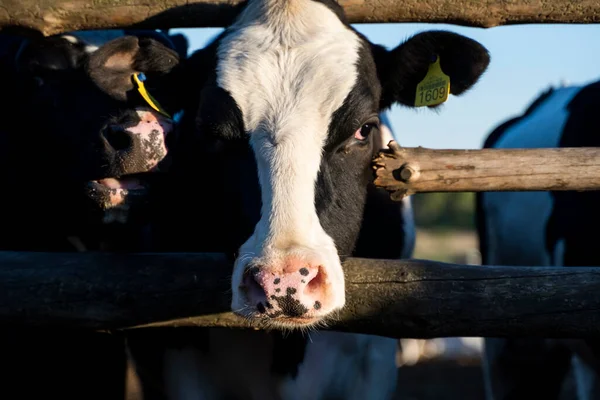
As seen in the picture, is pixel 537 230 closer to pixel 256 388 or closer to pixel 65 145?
pixel 256 388

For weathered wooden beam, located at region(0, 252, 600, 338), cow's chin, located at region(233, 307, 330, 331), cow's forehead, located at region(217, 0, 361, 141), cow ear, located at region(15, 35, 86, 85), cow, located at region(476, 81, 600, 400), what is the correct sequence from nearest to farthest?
cow's chin, located at region(233, 307, 330, 331) < weathered wooden beam, located at region(0, 252, 600, 338) < cow's forehead, located at region(217, 0, 361, 141) < cow ear, located at region(15, 35, 86, 85) < cow, located at region(476, 81, 600, 400)

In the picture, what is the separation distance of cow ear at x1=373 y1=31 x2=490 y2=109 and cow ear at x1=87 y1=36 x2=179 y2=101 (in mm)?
885

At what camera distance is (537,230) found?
529 centimetres

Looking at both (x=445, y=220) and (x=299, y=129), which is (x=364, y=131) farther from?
(x=445, y=220)

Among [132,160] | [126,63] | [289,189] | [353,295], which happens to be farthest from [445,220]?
[289,189]

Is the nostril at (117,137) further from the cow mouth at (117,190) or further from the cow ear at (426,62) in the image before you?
the cow ear at (426,62)

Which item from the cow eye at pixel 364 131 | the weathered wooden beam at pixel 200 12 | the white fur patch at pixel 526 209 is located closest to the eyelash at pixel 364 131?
the cow eye at pixel 364 131

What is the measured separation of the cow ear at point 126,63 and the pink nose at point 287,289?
4.02ft

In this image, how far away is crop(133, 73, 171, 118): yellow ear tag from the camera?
12.1ft

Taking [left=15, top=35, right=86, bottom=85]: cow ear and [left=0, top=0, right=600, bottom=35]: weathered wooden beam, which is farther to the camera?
[left=15, top=35, right=86, bottom=85]: cow ear

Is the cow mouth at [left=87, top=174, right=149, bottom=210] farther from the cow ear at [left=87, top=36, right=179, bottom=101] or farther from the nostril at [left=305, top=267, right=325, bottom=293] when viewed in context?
the nostril at [left=305, top=267, right=325, bottom=293]

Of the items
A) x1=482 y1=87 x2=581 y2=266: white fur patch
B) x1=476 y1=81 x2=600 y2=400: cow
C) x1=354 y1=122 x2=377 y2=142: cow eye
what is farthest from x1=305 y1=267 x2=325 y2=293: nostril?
x1=482 y1=87 x2=581 y2=266: white fur patch

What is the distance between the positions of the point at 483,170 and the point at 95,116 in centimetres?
170

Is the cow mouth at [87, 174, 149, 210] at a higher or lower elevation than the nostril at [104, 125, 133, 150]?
lower
